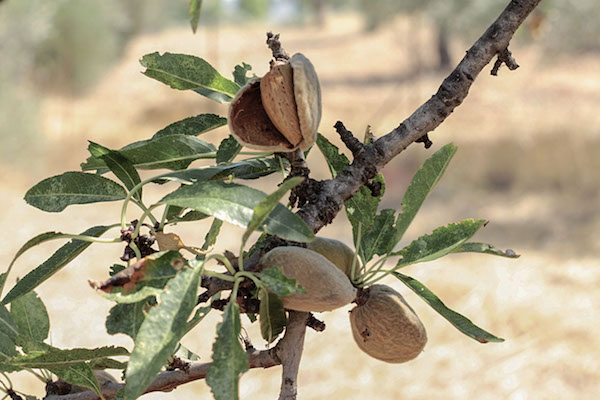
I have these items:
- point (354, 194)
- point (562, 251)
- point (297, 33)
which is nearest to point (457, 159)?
point (562, 251)

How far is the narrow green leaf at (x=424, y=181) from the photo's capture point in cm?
37

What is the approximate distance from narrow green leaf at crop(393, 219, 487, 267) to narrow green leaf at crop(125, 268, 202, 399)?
0.14 metres

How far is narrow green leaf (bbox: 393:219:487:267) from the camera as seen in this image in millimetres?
363

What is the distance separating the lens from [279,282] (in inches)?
Answer: 11.1

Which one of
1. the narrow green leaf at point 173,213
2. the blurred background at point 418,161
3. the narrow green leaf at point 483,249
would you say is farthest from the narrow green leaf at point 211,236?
the blurred background at point 418,161

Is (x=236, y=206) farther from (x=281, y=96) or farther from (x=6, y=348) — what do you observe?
(x=6, y=348)

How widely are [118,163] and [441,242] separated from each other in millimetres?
179

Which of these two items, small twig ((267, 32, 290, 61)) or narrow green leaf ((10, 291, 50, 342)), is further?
narrow green leaf ((10, 291, 50, 342))

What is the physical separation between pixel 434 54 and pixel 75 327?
4.36 metres

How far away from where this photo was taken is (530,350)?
147 centimetres

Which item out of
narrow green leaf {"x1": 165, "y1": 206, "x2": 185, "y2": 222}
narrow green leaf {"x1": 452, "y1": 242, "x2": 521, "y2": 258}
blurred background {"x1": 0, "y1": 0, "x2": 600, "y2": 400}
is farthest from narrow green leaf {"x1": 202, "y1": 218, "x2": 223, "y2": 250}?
blurred background {"x1": 0, "y1": 0, "x2": 600, "y2": 400}

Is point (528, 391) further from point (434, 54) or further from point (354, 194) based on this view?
point (434, 54)

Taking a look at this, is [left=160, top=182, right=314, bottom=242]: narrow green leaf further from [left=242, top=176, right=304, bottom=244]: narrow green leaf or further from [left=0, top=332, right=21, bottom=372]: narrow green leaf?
[left=0, top=332, right=21, bottom=372]: narrow green leaf

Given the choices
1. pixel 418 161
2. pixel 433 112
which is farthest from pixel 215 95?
pixel 418 161
